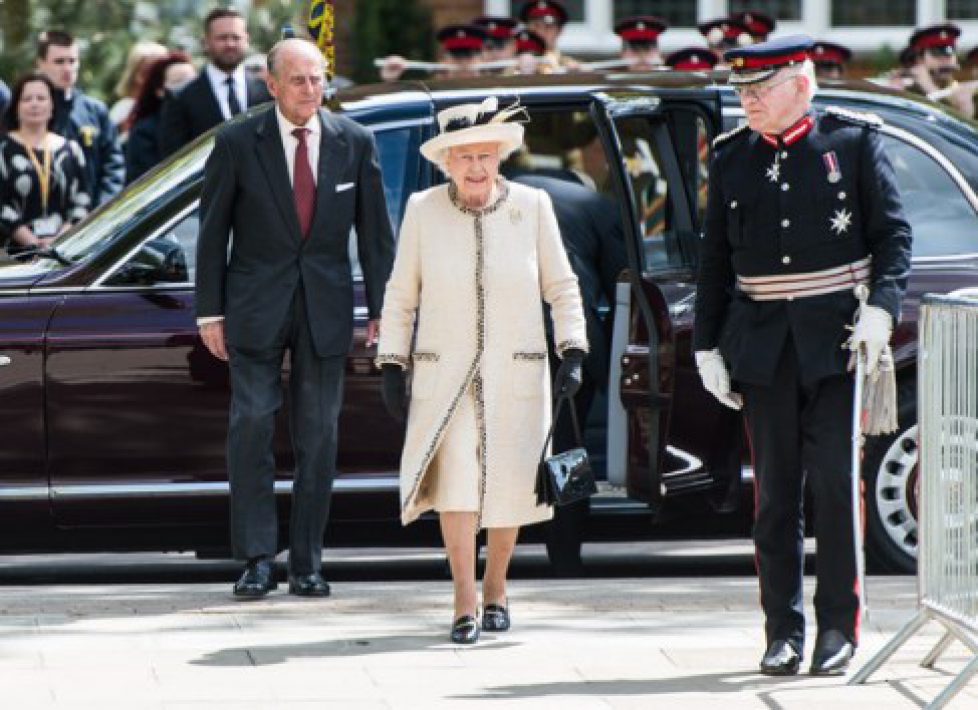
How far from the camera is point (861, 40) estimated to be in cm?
2250

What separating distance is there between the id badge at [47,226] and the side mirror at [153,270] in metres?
3.46

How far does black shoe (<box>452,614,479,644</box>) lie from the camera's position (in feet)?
27.2

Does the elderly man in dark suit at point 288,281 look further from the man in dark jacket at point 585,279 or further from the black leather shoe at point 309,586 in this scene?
the man in dark jacket at point 585,279

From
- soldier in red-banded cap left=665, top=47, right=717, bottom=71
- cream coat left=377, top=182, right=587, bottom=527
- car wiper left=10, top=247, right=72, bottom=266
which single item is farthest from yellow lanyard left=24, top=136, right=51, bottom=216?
cream coat left=377, top=182, right=587, bottom=527

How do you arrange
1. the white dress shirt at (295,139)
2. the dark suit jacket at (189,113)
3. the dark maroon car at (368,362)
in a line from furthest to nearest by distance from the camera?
the dark suit jacket at (189,113)
the dark maroon car at (368,362)
the white dress shirt at (295,139)

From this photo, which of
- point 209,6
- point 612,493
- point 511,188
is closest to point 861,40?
point 209,6

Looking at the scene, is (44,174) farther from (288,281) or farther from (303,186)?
(288,281)

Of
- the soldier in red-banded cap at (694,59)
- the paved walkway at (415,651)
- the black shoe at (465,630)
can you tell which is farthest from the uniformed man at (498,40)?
the black shoe at (465,630)

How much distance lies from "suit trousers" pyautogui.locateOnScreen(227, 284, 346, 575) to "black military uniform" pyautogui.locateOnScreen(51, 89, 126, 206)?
4.86 m

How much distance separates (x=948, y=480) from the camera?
737 cm

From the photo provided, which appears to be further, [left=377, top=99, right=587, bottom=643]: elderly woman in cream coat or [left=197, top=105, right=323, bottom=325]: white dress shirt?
[left=197, top=105, right=323, bottom=325]: white dress shirt

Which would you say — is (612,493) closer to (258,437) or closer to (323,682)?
(258,437)

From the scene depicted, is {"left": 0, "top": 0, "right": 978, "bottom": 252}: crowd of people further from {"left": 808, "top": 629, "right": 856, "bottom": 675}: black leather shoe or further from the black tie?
{"left": 808, "top": 629, "right": 856, "bottom": 675}: black leather shoe

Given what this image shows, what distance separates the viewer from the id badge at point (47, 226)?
13.4 meters
